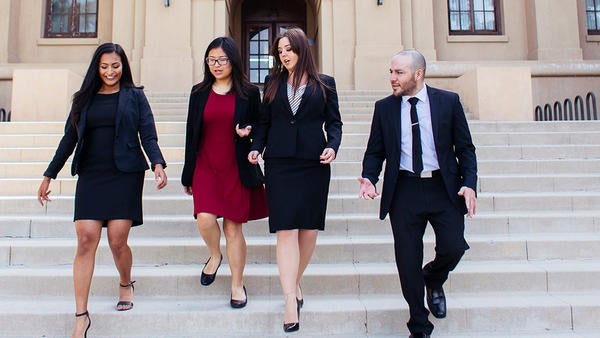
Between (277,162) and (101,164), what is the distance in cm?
123

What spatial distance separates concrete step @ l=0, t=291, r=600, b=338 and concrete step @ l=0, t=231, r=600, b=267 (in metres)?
0.73

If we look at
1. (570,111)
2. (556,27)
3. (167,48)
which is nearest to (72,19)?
(167,48)

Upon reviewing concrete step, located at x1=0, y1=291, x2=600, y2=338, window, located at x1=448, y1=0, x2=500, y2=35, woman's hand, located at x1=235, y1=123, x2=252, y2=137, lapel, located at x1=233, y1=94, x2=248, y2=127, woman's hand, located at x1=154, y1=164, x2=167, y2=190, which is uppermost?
window, located at x1=448, y1=0, x2=500, y2=35

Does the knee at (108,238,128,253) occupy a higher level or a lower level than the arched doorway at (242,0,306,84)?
lower

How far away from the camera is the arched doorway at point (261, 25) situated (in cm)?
1473

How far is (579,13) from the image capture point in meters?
13.4

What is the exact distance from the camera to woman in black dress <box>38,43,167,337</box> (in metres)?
3.05

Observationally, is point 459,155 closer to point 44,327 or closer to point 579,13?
point 44,327

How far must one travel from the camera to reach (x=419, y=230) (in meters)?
2.97

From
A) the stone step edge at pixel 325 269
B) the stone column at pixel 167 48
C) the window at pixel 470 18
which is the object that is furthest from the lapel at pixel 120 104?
the window at pixel 470 18

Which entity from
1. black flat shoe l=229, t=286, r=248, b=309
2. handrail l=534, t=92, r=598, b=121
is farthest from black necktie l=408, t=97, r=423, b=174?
handrail l=534, t=92, r=598, b=121

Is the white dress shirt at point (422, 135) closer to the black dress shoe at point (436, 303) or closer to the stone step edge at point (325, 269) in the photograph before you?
the black dress shoe at point (436, 303)

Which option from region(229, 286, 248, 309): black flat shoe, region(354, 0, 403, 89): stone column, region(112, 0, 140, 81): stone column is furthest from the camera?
region(112, 0, 140, 81): stone column

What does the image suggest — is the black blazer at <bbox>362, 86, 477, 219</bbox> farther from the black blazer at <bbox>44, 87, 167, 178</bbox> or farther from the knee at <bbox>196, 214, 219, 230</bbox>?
the black blazer at <bbox>44, 87, 167, 178</bbox>
